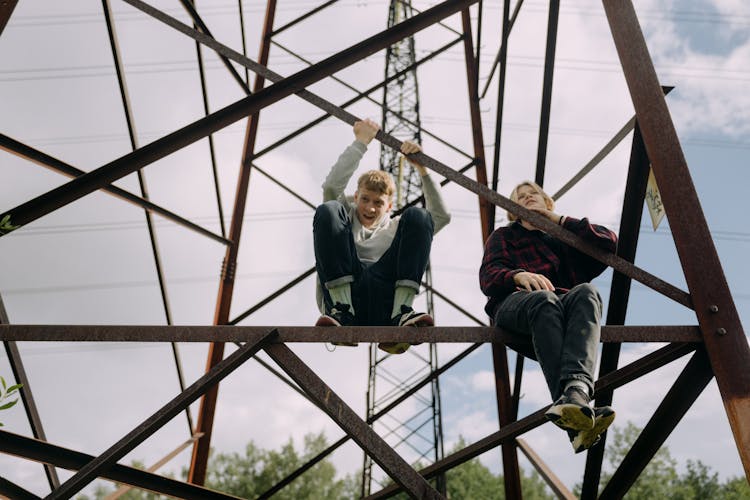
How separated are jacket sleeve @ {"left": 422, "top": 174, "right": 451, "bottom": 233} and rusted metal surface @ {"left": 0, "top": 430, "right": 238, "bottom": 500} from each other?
71.3 inches

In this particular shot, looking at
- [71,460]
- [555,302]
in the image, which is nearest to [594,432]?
[555,302]

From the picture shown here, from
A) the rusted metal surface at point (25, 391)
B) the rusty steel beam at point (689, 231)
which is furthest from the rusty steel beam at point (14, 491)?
the rusty steel beam at point (689, 231)

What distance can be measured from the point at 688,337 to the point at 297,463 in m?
31.4

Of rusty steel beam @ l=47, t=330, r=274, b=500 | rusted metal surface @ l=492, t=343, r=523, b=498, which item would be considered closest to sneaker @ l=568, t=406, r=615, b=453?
rusty steel beam @ l=47, t=330, r=274, b=500

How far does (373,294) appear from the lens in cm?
300

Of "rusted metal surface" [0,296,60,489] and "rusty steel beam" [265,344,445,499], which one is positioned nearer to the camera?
"rusty steel beam" [265,344,445,499]

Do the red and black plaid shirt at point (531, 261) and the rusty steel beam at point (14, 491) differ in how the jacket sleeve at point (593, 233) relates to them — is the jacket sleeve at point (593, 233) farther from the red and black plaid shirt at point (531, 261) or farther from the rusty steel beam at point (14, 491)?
the rusty steel beam at point (14, 491)

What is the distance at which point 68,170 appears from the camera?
12.6 feet

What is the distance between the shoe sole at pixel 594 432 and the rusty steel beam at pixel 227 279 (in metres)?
3.18

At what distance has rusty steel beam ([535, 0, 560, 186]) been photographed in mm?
3461

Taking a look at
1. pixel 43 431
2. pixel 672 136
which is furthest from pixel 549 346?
pixel 43 431

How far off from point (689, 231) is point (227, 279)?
3.54 meters

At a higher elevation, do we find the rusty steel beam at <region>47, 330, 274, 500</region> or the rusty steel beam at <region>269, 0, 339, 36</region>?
the rusty steel beam at <region>269, 0, 339, 36</region>

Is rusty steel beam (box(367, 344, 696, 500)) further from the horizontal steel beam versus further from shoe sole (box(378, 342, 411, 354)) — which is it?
shoe sole (box(378, 342, 411, 354))
